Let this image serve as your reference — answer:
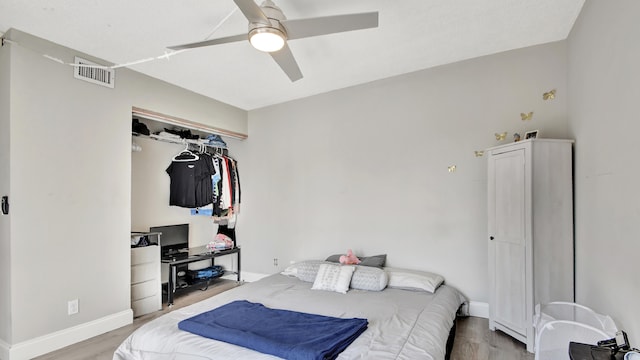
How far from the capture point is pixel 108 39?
9.15ft

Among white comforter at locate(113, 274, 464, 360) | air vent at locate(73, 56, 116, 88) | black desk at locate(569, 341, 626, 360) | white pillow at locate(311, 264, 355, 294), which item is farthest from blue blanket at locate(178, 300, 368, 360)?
air vent at locate(73, 56, 116, 88)

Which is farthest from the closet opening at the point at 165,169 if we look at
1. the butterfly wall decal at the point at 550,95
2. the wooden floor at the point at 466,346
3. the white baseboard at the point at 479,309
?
the butterfly wall decal at the point at 550,95

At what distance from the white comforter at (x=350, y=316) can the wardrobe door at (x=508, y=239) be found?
16.5 inches

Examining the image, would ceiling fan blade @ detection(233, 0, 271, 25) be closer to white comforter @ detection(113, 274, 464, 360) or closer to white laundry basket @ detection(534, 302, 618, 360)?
white comforter @ detection(113, 274, 464, 360)

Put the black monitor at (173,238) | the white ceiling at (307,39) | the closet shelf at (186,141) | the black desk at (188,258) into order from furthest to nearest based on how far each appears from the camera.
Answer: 1. the black monitor at (173,238)
2. the closet shelf at (186,141)
3. the black desk at (188,258)
4. the white ceiling at (307,39)

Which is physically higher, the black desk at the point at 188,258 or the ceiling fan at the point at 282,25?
the ceiling fan at the point at 282,25

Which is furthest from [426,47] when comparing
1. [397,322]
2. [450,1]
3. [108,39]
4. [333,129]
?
[108,39]

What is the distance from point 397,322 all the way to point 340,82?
277 cm

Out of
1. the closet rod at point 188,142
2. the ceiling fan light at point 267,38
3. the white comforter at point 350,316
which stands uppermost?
the ceiling fan light at point 267,38

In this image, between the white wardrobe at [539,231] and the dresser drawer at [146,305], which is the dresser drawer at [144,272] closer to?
the dresser drawer at [146,305]

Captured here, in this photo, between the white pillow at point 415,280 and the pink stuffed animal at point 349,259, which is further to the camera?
the pink stuffed animal at point 349,259

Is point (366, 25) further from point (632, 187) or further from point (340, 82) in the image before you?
point (340, 82)

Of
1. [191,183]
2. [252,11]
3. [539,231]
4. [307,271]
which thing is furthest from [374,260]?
[252,11]

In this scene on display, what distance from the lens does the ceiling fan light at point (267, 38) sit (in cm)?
184
